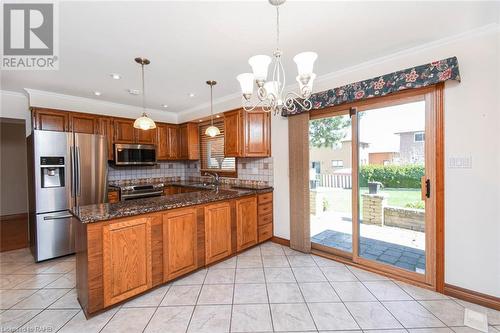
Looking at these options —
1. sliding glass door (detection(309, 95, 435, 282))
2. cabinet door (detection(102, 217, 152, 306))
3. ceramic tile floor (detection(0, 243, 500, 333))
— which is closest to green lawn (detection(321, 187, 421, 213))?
sliding glass door (detection(309, 95, 435, 282))

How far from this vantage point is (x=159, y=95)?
3.91 meters

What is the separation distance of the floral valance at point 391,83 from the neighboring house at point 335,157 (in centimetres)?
60

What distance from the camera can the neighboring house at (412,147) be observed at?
2.38 metres

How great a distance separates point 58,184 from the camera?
10.0 ft

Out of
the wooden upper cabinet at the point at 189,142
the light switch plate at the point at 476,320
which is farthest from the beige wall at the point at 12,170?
the light switch plate at the point at 476,320

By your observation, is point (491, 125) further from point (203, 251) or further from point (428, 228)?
point (203, 251)

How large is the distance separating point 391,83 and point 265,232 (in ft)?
8.53

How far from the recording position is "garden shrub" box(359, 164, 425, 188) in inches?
96.3

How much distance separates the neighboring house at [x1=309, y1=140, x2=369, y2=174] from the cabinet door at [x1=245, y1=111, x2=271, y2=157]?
Answer: 0.77 m

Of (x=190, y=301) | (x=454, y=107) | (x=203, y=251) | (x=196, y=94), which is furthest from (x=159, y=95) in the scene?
(x=454, y=107)

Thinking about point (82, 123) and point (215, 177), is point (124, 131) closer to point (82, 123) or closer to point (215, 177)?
point (82, 123)

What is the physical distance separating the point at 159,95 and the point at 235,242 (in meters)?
2.84

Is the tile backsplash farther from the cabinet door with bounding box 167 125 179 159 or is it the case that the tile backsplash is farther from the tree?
the tree

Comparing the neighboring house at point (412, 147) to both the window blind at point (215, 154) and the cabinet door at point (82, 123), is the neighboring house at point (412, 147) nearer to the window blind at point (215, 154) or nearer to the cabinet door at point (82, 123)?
the window blind at point (215, 154)
